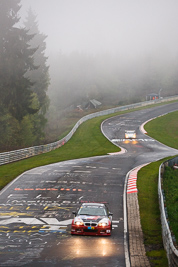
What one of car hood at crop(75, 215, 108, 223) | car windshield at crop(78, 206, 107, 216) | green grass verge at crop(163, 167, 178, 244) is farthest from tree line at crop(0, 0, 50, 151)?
car hood at crop(75, 215, 108, 223)

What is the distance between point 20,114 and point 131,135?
68.6 ft

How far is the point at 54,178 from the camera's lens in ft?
108

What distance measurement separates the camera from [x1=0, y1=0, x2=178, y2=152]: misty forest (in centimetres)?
5591

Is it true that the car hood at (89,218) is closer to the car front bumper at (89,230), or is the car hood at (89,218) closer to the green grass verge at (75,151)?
the car front bumper at (89,230)

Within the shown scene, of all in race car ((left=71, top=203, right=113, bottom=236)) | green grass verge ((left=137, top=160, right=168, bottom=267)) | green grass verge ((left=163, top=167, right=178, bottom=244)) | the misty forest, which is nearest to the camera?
green grass verge ((left=137, top=160, right=168, bottom=267))

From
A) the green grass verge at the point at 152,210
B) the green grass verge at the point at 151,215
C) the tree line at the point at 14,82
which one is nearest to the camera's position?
the green grass verge at the point at 151,215

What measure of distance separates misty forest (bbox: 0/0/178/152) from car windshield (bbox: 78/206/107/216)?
30.9 m

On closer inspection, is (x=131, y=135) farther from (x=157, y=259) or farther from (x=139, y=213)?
(x=157, y=259)

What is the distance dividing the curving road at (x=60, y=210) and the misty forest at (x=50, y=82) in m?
15.7

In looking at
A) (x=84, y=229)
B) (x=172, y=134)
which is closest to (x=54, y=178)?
(x=84, y=229)

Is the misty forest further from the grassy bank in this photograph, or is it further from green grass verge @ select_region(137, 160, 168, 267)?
green grass verge @ select_region(137, 160, 168, 267)

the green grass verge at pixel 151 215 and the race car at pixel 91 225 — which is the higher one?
the race car at pixel 91 225

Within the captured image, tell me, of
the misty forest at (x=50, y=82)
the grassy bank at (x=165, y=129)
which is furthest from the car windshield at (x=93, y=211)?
the grassy bank at (x=165, y=129)

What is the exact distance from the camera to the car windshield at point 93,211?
1905 centimetres
